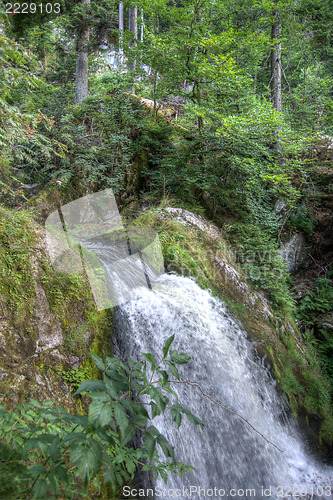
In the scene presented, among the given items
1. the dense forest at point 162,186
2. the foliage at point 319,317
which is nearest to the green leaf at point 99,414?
the dense forest at point 162,186

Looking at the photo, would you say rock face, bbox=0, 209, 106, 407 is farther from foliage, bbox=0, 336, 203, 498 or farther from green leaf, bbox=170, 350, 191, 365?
green leaf, bbox=170, 350, 191, 365

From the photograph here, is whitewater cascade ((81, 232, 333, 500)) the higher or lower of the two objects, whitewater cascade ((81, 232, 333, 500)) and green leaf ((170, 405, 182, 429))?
the lower

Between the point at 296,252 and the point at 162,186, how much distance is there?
5384 millimetres

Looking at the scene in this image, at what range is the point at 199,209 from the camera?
790 cm

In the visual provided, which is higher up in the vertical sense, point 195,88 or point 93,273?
point 195,88

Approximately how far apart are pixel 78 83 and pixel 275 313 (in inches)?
375

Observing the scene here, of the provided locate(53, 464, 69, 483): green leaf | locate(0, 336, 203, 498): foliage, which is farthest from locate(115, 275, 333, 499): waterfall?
locate(53, 464, 69, 483): green leaf

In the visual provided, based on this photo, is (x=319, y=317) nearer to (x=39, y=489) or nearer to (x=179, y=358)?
(x=179, y=358)

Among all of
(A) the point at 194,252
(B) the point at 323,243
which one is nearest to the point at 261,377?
(A) the point at 194,252

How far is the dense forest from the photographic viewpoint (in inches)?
124

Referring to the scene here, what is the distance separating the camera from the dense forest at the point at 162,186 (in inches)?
124

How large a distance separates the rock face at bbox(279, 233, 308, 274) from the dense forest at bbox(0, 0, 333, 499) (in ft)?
0.13

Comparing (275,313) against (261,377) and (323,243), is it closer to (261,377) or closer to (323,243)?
(261,377)

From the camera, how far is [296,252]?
381 inches
